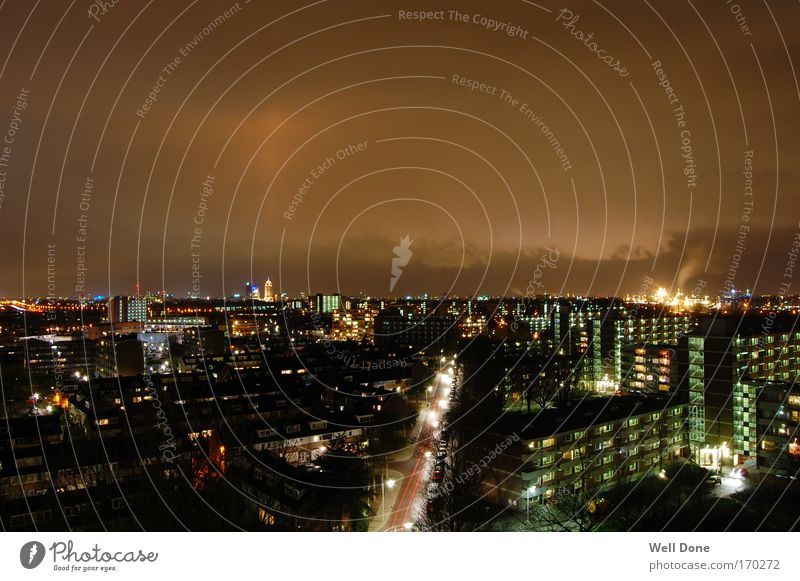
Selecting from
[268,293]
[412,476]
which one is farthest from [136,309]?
[412,476]

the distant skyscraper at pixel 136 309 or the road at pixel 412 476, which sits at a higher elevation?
the distant skyscraper at pixel 136 309

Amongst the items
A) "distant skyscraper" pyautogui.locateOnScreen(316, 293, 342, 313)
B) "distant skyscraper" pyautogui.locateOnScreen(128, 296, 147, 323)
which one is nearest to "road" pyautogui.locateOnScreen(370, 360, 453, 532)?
"distant skyscraper" pyautogui.locateOnScreen(128, 296, 147, 323)

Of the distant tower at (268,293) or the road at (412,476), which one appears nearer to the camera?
the road at (412,476)

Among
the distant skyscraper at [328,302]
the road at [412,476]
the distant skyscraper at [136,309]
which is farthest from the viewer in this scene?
the distant skyscraper at [328,302]

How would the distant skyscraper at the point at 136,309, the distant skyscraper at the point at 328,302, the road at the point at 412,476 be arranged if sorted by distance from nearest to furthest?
the road at the point at 412,476 → the distant skyscraper at the point at 136,309 → the distant skyscraper at the point at 328,302

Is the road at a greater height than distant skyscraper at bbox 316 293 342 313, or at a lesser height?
lesser

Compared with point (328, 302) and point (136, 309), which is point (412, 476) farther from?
point (328, 302)

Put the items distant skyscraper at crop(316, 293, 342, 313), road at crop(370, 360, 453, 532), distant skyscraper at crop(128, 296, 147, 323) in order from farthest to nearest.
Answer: distant skyscraper at crop(316, 293, 342, 313), distant skyscraper at crop(128, 296, 147, 323), road at crop(370, 360, 453, 532)

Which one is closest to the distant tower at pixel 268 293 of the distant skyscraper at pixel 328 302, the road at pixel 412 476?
the distant skyscraper at pixel 328 302

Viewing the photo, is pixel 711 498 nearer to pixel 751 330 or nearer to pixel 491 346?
pixel 751 330

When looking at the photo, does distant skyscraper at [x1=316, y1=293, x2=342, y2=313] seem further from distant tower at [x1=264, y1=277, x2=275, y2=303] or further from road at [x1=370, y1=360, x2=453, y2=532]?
road at [x1=370, y1=360, x2=453, y2=532]

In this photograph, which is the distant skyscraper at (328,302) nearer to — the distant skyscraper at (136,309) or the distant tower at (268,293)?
the distant tower at (268,293)
